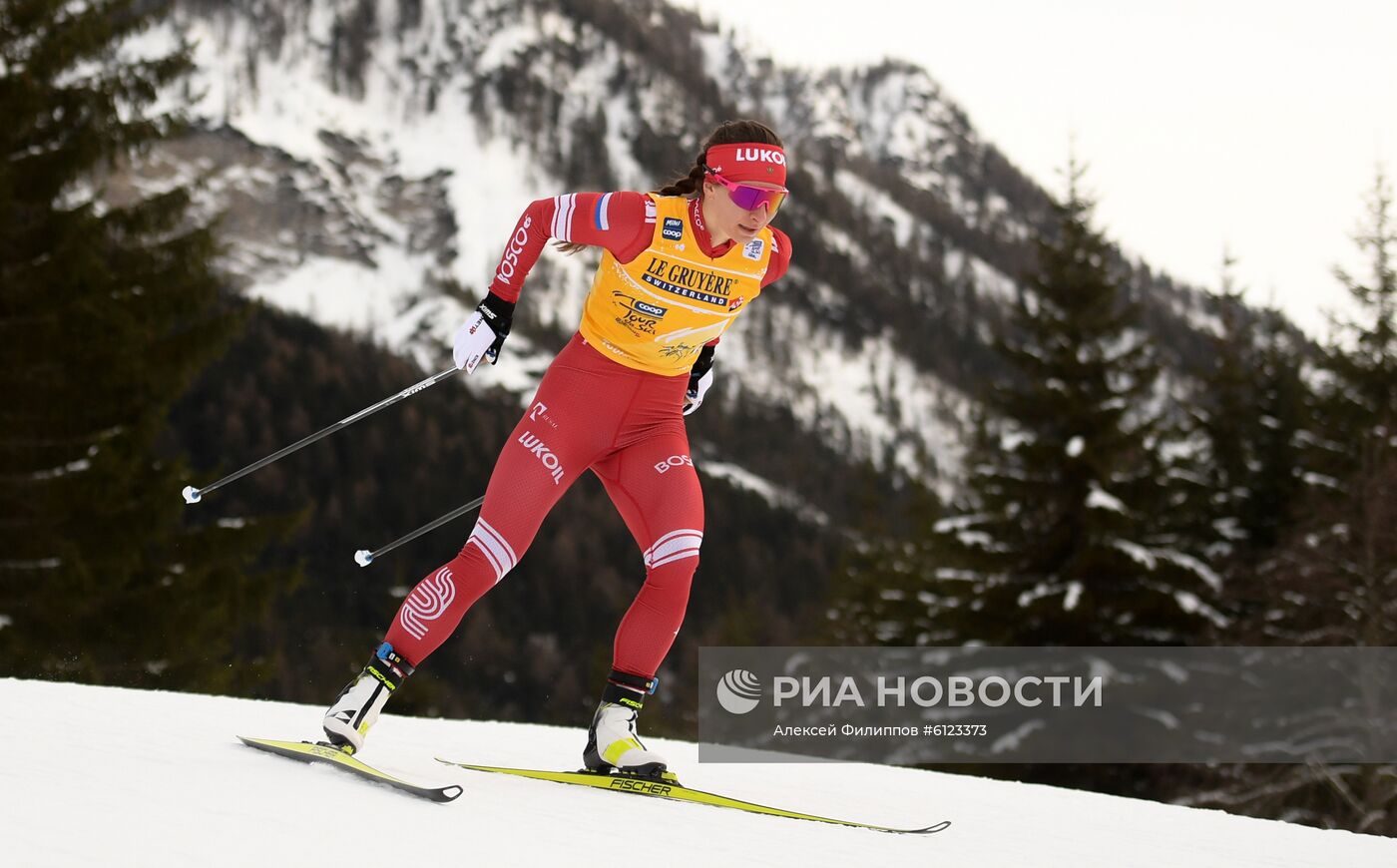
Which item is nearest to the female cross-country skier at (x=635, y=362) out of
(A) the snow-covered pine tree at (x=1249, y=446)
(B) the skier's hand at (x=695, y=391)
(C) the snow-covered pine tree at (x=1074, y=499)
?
(B) the skier's hand at (x=695, y=391)

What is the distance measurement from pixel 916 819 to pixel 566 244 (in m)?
2.05

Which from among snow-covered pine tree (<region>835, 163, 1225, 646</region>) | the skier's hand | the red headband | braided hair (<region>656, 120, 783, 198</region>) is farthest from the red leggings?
snow-covered pine tree (<region>835, 163, 1225, 646</region>)

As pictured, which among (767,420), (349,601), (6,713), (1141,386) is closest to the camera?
(6,713)

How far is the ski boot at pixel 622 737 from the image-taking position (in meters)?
3.74

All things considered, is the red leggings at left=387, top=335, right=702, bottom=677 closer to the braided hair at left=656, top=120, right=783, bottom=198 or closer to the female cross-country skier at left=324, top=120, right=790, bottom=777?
the female cross-country skier at left=324, top=120, right=790, bottom=777

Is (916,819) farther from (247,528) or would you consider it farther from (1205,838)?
(247,528)

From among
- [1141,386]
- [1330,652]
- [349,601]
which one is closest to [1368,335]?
[1141,386]

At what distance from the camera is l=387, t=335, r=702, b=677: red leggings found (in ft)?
11.9

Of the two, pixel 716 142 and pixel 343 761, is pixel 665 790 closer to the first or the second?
pixel 343 761

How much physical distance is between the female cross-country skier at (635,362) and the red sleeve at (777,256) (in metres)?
0.20

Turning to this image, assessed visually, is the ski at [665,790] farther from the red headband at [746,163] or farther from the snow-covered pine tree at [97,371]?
the snow-covered pine tree at [97,371]

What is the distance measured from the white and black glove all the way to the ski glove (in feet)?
2.58

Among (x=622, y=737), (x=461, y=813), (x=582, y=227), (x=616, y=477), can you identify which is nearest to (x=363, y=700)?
(x=461, y=813)

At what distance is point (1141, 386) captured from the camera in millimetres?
16547
